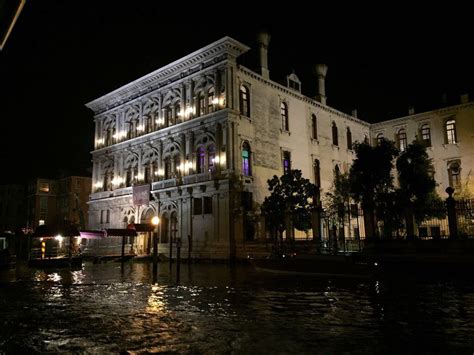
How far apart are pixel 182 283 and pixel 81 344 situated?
31.3ft

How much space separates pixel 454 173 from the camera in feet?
116

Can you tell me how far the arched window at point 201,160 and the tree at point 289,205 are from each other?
611cm

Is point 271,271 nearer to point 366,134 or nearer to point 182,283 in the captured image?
point 182,283

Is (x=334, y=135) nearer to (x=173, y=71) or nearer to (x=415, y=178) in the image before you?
(x=415, y=178)

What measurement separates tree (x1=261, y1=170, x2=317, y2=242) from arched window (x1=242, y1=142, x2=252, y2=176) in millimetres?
3050

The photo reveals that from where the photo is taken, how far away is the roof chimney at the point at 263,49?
105 feet

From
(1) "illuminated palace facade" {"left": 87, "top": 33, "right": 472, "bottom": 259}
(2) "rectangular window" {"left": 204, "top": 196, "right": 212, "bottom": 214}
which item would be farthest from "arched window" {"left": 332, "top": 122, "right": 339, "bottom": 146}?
(2) "rectangular window" {"left": 204, "top": 196, "right": 212, "bottom": 214}

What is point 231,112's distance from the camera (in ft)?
92.8

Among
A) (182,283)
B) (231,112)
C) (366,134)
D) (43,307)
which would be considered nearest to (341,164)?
(366,134)

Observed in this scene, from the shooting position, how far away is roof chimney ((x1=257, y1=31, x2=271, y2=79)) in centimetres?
3195

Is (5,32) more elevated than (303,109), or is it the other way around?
(303,109)

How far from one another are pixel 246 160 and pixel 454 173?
1843 cm

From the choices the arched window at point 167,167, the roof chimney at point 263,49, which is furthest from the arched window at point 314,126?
the arched window at point 167,167

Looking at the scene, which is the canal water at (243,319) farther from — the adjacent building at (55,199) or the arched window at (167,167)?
the adjacent building at (55,199)
